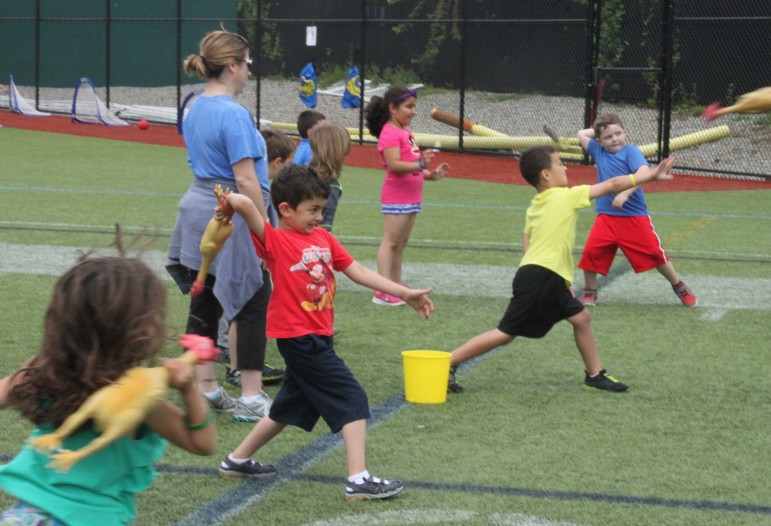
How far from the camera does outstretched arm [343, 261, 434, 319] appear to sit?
179 inches

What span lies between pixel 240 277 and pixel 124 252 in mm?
2846

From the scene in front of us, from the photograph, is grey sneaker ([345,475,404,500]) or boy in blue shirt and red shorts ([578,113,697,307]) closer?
grey sneaker ([345,475,404,500])

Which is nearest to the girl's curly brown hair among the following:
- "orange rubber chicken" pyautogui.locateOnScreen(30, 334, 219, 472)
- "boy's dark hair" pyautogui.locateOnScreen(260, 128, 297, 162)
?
"orange rubber chicken" pyautogui.locateOnScreen(30, 334, 219, 472)

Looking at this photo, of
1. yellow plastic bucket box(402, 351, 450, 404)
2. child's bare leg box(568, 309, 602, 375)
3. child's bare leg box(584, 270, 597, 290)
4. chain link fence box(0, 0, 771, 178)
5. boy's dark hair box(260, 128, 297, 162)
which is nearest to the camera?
yellow plastic bucket box(402, 351, 450, 404)

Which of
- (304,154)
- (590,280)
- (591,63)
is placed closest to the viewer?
(304,154)

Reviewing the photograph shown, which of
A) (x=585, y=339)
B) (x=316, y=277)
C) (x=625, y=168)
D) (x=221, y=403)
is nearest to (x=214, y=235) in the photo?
(x=316, y=277)

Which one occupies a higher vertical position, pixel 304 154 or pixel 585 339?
pixel 304 154

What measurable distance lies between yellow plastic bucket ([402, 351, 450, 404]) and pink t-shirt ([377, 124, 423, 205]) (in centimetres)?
290

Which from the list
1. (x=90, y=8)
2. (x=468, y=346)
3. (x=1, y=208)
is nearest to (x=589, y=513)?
(x=468, y=346)

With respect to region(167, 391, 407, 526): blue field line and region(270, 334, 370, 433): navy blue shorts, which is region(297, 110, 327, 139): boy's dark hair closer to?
region(167, 391, 407, 526): blue field line

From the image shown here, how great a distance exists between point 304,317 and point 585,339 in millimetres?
2068

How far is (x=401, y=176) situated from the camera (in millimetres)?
8773

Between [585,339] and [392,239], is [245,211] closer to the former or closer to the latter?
[585,339]

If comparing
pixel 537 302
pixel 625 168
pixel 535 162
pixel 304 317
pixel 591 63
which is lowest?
pixel 537 302
